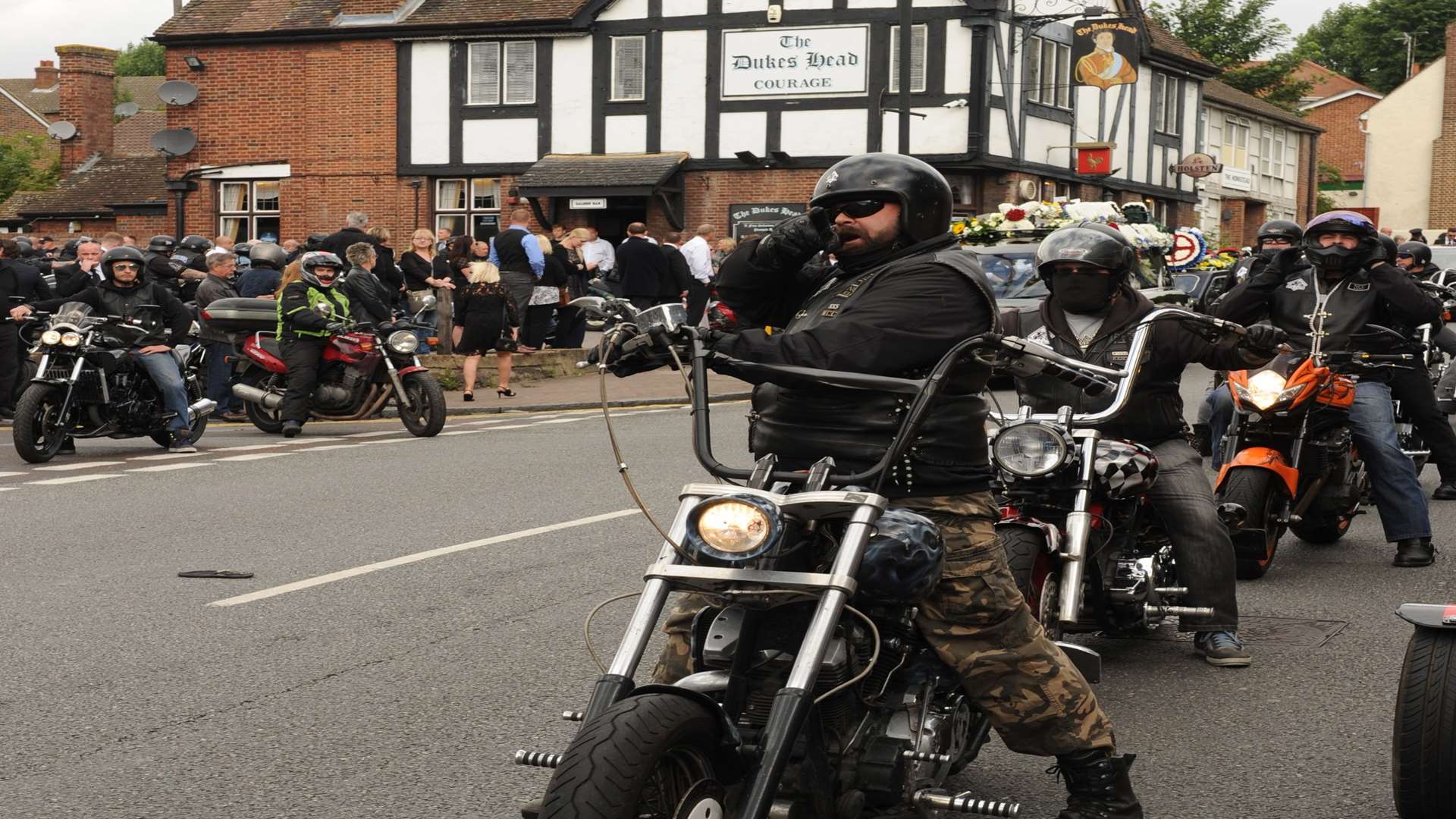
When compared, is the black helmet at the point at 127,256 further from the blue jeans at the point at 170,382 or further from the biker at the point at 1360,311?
the biker at the point at 1360,311

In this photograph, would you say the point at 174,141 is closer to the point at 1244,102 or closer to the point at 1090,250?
the point at 1244,102

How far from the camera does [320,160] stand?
119ft

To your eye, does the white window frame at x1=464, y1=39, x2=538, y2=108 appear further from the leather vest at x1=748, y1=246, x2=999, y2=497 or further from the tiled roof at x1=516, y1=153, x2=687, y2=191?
the leather vest at x1=748, y1=246, x2=999, y2=497

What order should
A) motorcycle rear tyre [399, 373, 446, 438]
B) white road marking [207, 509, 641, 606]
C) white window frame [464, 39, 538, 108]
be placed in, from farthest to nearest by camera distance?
white window frame [464, 39, 538, 108] → motorcycle rear tyre [399, 373, 446, 438] → white road marking [207, 509, 641, 606]

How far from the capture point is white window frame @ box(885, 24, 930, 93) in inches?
1283

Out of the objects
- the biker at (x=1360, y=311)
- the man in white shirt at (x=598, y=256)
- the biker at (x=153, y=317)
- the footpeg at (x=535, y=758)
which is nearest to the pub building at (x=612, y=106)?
the man in white shirt at (x=598, y=256)

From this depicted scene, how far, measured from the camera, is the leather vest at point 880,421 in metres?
3.96

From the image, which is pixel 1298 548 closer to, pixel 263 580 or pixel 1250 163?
pixel 263 580

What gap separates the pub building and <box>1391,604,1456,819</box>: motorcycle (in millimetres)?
28322

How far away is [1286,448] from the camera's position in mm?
8516

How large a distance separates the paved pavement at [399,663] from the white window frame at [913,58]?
21.8 metres

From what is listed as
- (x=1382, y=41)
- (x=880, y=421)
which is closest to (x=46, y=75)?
(x=1382, y=41)

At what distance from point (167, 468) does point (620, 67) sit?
22.1 metres

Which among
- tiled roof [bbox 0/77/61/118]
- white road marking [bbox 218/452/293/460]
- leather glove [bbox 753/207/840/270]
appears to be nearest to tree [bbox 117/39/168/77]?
tiled roof [bbox 0/77/61/118]
